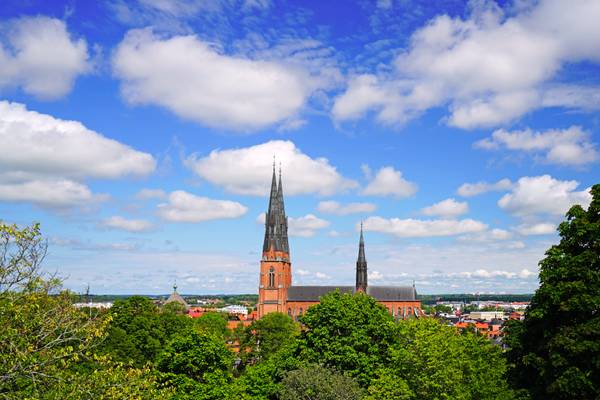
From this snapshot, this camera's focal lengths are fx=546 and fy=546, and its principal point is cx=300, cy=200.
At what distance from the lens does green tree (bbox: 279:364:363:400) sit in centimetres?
2948

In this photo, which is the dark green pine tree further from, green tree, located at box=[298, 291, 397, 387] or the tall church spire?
the tall church spire

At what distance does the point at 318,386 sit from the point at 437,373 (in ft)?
22.0

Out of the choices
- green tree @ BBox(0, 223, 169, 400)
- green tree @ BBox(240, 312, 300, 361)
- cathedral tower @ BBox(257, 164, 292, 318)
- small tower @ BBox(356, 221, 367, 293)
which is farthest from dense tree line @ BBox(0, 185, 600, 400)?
small tower @ BBox(356, 221, 367, 293)

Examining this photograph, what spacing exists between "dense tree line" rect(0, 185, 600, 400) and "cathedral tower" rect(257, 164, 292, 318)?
59415 mm

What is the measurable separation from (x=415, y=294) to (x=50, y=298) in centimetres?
10919

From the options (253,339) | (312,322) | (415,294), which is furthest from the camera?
(415,294)

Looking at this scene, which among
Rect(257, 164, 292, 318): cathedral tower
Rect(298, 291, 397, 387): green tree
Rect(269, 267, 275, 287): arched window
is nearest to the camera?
Rect(298, 291, 397, 387): green tree

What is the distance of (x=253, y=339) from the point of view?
Result: 219 feet

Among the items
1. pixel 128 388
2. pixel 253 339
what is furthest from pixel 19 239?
pixel 253 339

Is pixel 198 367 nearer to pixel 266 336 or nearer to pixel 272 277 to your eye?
pixel 266 336

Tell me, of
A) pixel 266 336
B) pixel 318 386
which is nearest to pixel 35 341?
pixel 318 386

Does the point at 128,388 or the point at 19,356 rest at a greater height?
the point at 19,356

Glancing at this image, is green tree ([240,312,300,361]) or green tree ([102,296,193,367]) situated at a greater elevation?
green tree ([102,296,193,367])

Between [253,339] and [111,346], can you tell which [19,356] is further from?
[253,339]
